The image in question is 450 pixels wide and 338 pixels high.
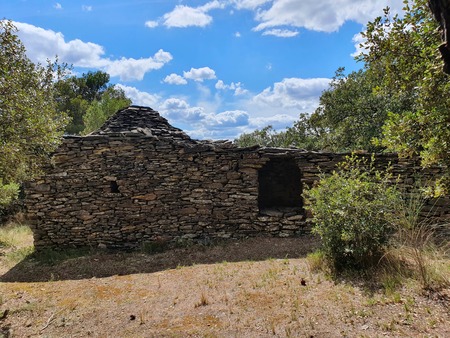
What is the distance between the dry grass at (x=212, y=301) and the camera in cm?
335

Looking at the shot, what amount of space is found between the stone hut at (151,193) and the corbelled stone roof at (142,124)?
76cm

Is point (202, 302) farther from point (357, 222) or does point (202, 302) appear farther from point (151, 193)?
point (151, 193)

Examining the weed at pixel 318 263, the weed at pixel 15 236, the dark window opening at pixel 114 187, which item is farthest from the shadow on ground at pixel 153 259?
the weed at pixel 15 236

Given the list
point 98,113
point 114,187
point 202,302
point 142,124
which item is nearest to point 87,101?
point 98,113

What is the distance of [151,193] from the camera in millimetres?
7461

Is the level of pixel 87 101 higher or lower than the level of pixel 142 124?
higher

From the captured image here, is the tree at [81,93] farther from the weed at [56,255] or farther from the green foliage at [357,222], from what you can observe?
the green foliage at [357,222]

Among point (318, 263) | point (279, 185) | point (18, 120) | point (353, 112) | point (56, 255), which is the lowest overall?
point (56, 255)

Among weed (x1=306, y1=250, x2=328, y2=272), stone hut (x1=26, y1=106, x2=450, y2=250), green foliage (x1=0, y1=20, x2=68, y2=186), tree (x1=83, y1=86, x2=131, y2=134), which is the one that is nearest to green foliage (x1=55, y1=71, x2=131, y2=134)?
tree (x1=83, y1=86, x2=131, y2=134)

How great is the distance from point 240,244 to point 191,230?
134cm

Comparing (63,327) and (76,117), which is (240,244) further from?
(76,117)

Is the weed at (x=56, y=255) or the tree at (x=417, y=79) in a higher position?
the tree at (x=417, y=79)

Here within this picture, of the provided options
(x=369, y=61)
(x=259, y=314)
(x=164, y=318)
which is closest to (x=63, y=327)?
(x=164, y=318)

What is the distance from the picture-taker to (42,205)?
736cm
